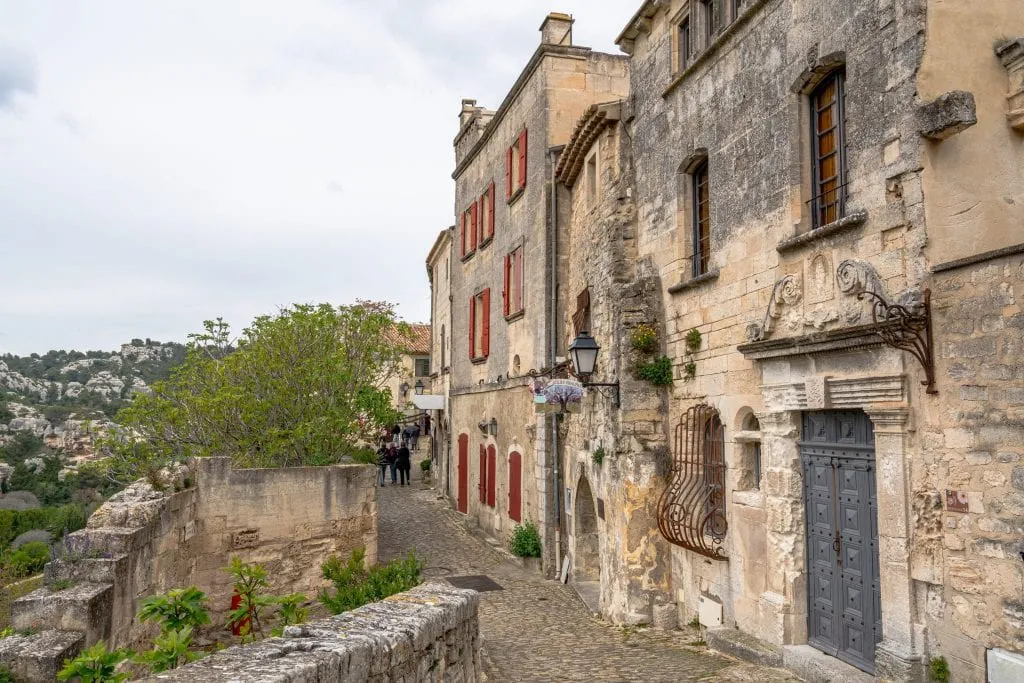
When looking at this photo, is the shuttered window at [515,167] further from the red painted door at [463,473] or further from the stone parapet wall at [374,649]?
the stone parapet wall at [374,649]

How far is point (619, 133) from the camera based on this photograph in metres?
10.3

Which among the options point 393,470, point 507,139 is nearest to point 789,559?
point 507,139

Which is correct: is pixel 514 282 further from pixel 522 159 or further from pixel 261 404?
pixel 261 404

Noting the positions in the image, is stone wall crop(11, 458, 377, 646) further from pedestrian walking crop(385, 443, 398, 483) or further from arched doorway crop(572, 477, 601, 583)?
pedestrian walking crop(385, 443, 398, 483)

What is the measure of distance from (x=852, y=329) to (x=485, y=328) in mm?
12158

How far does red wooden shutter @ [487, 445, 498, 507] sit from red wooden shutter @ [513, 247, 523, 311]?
3233mm

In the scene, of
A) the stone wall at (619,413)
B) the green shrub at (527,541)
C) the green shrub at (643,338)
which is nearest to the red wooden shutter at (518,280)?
the stone wall at (619,413)

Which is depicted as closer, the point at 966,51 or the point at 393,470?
the point at 966,51

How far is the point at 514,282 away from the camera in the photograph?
51.4ft

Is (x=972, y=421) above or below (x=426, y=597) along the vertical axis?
above

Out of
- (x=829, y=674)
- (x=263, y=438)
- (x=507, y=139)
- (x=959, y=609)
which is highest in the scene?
(x=507, y=139)

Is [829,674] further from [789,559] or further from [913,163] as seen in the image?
[913,163]

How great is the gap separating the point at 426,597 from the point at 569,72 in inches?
436

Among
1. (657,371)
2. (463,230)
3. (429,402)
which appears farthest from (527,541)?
(429,402)
